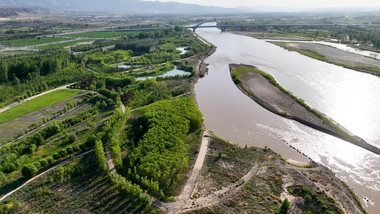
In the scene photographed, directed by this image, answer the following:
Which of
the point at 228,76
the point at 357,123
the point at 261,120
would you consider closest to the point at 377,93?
the point at 357,123

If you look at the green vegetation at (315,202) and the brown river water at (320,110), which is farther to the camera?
the brown river water at (320,110)

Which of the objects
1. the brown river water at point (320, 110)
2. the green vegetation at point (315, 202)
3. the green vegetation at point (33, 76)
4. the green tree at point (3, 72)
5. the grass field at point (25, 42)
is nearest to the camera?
the green vegetation at point (315, 202)

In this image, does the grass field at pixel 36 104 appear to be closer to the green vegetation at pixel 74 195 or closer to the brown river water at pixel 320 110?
the green vegetation at pixel 74 195

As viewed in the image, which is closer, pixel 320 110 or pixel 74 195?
pixel 74 195

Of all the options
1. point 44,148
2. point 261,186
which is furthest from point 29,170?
point 261,186

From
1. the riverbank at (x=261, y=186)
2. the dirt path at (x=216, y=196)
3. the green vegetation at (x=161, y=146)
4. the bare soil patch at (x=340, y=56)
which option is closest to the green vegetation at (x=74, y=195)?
the green vegetation at (x=161, y=146)

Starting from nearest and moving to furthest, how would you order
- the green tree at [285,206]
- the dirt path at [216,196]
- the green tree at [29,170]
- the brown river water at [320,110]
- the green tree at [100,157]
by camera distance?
1. the green tree at [285,206]
2. the dirt path at [216,196]
3. the green tree at [29,170]
4. the green tree at [100,157]
5. the brown river water at [320,110]

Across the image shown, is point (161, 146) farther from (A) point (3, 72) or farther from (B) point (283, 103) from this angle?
(A) point (3, 72)
